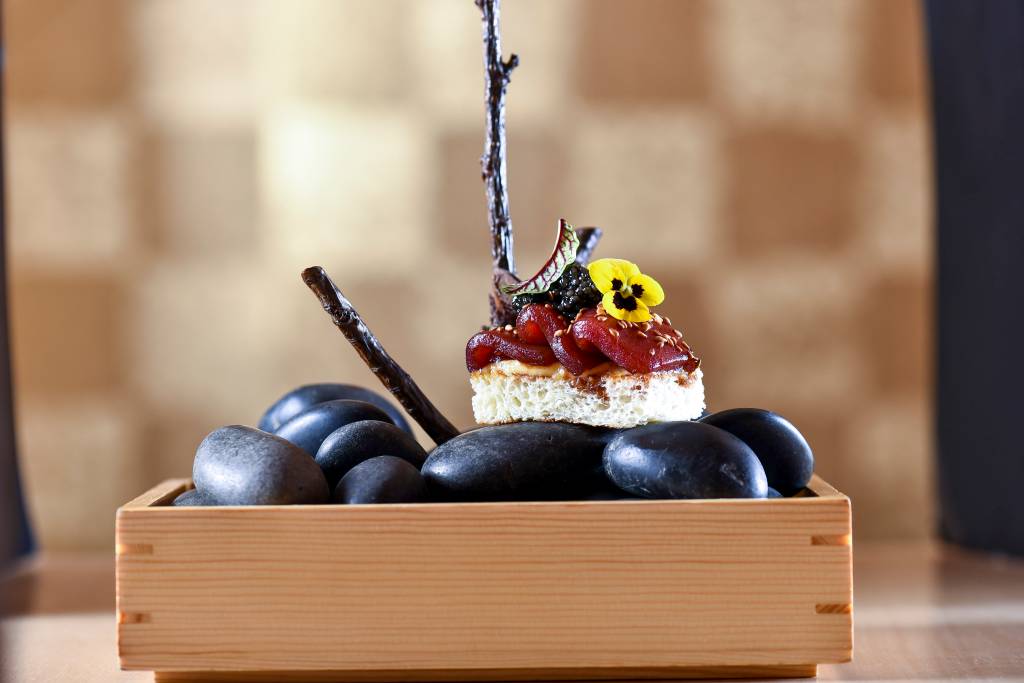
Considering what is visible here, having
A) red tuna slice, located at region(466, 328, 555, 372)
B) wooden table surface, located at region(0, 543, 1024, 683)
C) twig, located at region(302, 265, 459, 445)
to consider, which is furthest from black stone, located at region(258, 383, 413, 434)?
wooden table surface, located at region(0, 543, 1024, 683)

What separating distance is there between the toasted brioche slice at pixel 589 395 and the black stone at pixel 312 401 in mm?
210

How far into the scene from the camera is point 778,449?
3.43ft

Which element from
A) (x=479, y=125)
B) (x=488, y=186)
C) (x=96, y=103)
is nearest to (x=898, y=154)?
(x=479, y=125)

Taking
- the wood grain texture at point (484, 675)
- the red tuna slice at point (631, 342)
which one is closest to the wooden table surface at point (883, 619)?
the wood grain texture at point (484, 675)

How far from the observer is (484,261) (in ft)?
6.89

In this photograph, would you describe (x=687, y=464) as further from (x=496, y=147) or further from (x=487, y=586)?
(x=496, y=147)

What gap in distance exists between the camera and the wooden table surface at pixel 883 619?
3.46 feet

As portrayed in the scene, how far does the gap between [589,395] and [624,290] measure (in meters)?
0.10

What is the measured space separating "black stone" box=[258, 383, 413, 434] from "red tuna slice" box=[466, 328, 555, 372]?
0.61ft

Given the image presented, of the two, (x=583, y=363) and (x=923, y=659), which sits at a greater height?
(x=583, y=363)

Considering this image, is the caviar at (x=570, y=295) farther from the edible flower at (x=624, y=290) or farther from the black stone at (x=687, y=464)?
the black stone at (x=687, y=464)

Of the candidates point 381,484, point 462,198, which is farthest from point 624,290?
point 462,198

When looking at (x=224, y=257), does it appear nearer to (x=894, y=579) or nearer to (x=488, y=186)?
(x=488, y=186)

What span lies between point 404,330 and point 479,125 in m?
0.41
